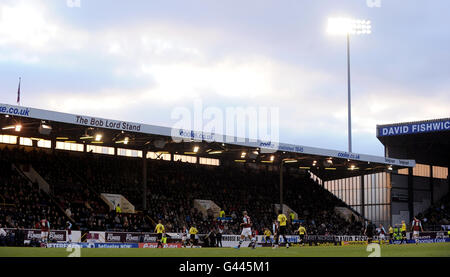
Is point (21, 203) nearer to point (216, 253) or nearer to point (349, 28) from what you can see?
point (216, 253)

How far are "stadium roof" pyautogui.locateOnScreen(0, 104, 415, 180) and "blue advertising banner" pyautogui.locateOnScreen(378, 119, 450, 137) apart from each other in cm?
442

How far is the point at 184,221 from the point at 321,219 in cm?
1857

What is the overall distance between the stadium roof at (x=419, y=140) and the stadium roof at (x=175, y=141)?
A: 4.72 meters

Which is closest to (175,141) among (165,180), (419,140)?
(165,180)

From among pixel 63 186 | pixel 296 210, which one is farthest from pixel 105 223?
pixel 296 210

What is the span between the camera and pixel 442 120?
2657 inches

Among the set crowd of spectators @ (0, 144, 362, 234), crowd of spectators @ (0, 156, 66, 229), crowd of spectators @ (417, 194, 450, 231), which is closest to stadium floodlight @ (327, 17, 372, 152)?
crowd of spectators @ (0, 144, 362, 234)

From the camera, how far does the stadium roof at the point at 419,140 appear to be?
227ft

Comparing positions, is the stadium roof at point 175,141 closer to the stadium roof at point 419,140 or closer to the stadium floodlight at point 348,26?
the stadium roof at point 419,140

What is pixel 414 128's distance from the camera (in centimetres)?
7062

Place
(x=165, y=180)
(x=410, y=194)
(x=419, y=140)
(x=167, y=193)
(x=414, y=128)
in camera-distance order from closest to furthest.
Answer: (x=167, y=193) < (x=165, y=180) < (x=414, y=128) < (x=419, y=140) < (x=410, y=194)

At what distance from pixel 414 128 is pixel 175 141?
103ft

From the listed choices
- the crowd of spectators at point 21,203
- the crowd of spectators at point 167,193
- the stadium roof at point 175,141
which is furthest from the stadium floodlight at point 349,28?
the crowd of spectators at point 21,203

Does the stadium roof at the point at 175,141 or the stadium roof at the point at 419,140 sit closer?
the stadium roof at the point at 175,141
